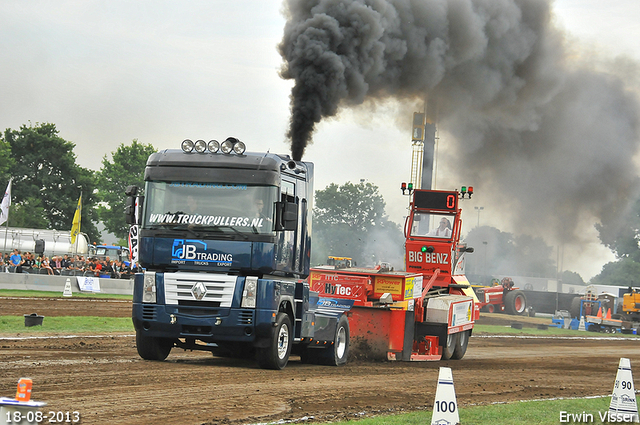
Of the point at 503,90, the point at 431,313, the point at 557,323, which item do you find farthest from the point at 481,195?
the point at 557,323

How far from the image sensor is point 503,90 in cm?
2234

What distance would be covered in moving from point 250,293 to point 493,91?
42.5 feet

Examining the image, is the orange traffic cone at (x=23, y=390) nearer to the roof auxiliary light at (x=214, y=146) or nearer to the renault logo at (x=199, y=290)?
the renault logo at (x=199, y=290)

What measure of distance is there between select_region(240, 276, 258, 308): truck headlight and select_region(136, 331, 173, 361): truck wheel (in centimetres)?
175

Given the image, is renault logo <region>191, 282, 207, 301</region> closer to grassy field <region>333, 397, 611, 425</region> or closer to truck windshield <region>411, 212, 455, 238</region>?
grassy field <region>333, 397, 611, 425</region>

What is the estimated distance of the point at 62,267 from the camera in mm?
37969

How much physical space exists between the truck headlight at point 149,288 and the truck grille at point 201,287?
22 cm

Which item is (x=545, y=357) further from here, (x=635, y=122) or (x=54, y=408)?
(x=54, y=408)

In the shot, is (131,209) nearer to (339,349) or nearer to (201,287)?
(201,287)

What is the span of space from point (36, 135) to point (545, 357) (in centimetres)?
6574

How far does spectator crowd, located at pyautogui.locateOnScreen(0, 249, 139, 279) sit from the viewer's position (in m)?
34.1

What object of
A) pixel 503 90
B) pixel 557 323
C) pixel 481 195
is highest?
pixel 503 90

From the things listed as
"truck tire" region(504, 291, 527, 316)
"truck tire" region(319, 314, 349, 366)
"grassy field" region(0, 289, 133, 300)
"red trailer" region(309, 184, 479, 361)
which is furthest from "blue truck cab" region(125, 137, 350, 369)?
"truck tire" region(504, 291, 527, 316)

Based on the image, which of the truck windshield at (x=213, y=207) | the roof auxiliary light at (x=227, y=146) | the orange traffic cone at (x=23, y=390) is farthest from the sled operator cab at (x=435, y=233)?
the orange traffic cone at (x=23, y=390)
